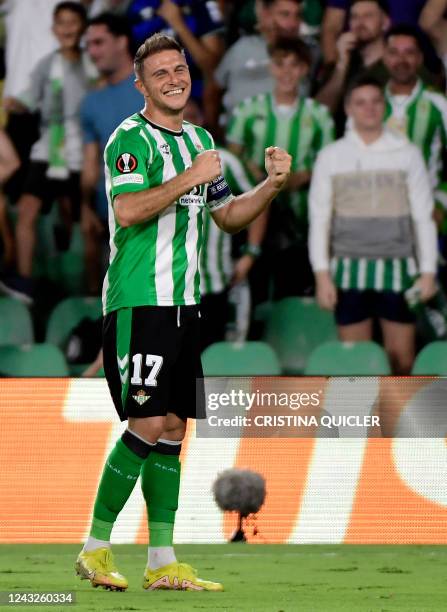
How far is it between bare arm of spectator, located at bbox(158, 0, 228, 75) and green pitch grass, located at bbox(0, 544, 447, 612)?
3164 mm

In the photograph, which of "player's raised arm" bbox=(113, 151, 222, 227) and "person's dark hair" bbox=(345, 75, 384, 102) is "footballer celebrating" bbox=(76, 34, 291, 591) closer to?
"player's raised arm" bbox=(113, 151, 222, 227)

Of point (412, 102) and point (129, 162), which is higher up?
point (412, 102)

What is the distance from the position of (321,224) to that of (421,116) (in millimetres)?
908

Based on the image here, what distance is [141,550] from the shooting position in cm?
588

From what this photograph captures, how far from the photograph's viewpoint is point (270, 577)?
16.1 feet

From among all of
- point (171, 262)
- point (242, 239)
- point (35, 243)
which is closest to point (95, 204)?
point (35, 243)

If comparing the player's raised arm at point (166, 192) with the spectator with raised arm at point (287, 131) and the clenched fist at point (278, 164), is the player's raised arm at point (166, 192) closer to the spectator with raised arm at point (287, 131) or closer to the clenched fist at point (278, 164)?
the clenched fist at point (278, 164)

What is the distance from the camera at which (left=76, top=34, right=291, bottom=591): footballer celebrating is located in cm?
429

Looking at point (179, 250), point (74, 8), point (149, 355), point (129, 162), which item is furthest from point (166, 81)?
point (74, 8)

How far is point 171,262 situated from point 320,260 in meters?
3.46

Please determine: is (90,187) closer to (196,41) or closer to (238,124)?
(238,124)

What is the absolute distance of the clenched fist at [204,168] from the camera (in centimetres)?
414

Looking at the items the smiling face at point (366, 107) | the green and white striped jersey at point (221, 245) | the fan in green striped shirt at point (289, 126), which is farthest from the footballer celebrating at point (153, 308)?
the smiling face at point (366, 107)

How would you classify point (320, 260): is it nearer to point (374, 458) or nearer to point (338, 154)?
point (338, 154)
